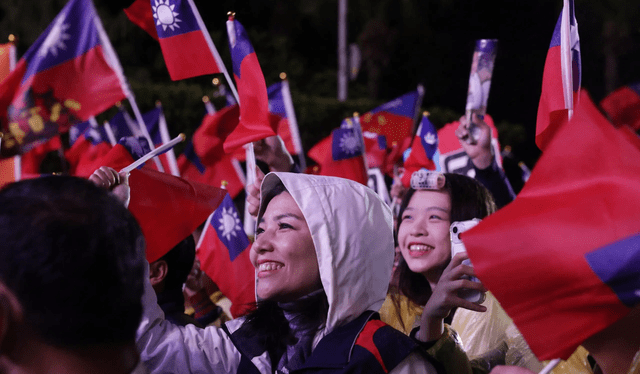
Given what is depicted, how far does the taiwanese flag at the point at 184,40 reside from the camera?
363 centimetres

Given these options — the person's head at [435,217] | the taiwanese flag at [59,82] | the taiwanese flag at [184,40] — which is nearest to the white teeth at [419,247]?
the person's head at [435,217]

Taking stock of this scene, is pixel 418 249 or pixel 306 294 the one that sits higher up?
pixel 306 294

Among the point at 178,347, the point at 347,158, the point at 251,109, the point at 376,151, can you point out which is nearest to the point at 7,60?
the point at 251,109

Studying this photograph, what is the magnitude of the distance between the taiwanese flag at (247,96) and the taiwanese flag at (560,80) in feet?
4.10

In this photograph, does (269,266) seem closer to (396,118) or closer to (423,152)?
(423,152)

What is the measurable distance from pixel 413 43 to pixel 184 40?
18425mm

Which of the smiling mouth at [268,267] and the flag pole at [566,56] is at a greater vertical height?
the flag pole at [566,56]

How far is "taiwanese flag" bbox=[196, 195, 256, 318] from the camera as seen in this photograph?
3.49 metres

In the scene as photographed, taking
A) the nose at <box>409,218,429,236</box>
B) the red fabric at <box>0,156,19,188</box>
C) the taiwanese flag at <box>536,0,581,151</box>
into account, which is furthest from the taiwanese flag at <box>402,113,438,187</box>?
the red fabric at <box>0,156,19,188</box>

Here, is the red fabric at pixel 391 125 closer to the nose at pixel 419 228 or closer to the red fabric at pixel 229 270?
the red fabric at pixel 229 270

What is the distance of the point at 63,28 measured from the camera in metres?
4.34

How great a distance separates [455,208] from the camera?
2785 mm

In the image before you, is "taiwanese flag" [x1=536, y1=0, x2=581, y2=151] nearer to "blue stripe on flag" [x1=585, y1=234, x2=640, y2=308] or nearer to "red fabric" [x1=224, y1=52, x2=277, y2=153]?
"blue stripe on flag" [x1=585, y1=234, x2=640, y2=308]

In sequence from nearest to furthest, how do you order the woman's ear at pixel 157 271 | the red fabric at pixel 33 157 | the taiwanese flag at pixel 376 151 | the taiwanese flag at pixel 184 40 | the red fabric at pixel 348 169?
the woman's ear at pixel 157 271
the taiwanese flag at pixel 184 40
the red fabric at pixel 348 169
the red fabric at pixel 33 157
the taiwanese flag at pixel 376 151
